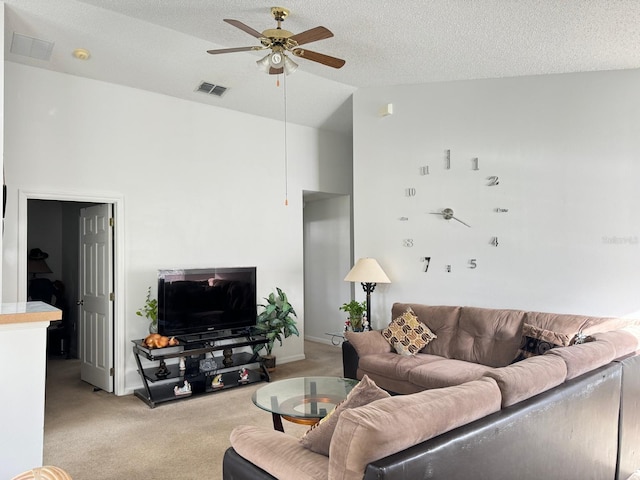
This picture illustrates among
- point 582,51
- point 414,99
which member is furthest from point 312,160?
point 582,51

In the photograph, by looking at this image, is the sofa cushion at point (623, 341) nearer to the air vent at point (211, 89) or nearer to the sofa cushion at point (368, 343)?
the sofa cushion at point (368, 343)

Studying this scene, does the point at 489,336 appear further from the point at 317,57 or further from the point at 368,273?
the point at 317,57

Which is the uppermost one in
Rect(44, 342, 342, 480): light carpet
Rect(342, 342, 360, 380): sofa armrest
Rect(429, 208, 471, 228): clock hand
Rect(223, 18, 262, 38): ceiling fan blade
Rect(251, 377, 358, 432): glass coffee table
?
Rect(223, 18, 262, 38): ceiling fan blade

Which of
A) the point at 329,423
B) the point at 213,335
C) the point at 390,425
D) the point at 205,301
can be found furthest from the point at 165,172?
the point at 390,425

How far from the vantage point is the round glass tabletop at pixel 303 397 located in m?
2.90

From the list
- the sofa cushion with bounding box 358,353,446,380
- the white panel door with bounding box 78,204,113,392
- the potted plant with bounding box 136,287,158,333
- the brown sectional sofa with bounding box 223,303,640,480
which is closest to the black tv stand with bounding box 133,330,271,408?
the potted plant with bounding box 136,287,158,333

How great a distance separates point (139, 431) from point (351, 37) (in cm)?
378

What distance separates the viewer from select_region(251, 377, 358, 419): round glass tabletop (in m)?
2.90

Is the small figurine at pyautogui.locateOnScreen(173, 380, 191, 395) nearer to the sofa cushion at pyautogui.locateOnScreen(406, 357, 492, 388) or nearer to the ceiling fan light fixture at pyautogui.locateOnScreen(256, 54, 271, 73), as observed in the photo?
the sofa cushion at pyautogui.locateOnScreen(406, 357, 492, 388)

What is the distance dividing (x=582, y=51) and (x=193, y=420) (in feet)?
14.7

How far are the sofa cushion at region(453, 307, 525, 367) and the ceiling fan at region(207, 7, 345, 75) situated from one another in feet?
8.62

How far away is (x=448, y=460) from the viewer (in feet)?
5.24

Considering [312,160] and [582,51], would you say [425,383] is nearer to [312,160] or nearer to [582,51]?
[582,51]

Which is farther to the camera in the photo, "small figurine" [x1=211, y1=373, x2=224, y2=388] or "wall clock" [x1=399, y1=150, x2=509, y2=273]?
"small figurine" [x1=211, y1=373, x2=224, y2=388]
